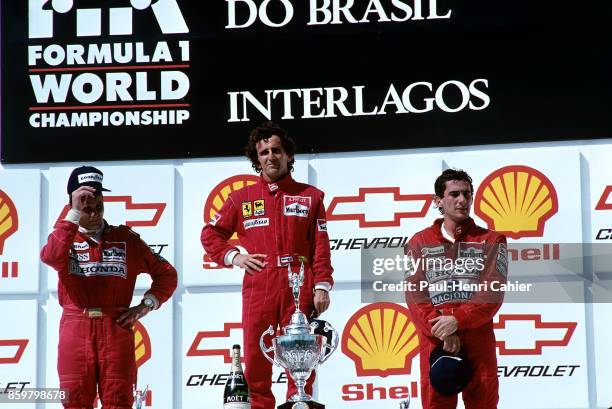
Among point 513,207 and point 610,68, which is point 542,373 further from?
point 610,68

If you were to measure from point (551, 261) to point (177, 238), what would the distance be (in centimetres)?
202

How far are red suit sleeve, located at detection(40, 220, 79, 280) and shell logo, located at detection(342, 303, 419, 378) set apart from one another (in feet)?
5.72

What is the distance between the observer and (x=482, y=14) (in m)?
6.58

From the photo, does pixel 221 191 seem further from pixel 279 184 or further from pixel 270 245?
pixel 270 245

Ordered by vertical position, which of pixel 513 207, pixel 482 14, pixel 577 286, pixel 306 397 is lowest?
pixel 306 397

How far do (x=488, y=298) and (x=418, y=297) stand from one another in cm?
32

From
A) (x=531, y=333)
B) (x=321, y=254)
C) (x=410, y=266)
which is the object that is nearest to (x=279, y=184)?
(x=321, y=254)

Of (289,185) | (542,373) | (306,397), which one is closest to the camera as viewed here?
(306,397)

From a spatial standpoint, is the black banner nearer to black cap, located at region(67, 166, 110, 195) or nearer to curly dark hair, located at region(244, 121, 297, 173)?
curly dark hair, located at region(244, 121, 297, 173)

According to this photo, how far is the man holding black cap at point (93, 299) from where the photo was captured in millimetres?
5375

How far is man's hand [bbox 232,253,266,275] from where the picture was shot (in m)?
5.56

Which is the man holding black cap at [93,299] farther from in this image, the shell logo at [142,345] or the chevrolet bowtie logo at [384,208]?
the chevrolet bowtie logo at [384,208]

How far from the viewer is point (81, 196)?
5.45m

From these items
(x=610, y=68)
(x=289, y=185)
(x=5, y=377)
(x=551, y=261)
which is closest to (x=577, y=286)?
(x=551, y=261)
